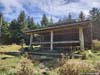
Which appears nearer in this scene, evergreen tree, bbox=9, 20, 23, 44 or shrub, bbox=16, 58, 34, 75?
shrub, bbox=16, 58, 34, 75

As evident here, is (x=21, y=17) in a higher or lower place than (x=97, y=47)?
higher

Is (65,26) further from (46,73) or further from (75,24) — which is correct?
(46,73)

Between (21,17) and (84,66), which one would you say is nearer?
(84,66)

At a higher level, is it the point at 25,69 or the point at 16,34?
the point at 16,34

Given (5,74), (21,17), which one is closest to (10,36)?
(21,17)

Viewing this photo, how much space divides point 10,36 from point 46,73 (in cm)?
Answer: 4262

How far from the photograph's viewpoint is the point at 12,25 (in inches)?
2320

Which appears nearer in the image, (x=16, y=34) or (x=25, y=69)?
(x=25, y=69)

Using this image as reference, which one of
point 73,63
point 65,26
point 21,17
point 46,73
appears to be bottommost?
point 46,73

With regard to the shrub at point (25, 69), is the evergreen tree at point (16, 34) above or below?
above

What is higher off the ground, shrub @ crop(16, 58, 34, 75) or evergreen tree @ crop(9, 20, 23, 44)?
evergreen tree @ crop(9, 20, 23, 44)

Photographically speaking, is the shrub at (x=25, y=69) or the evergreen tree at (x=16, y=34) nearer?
the shrub at (x=25, y=69)

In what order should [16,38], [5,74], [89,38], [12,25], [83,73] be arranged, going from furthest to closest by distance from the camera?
[12,25]
[16,38]
[89,38]
[5,74]
[83,73]

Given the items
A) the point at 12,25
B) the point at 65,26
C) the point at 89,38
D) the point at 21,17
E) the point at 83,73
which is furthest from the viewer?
the point at 21,17
